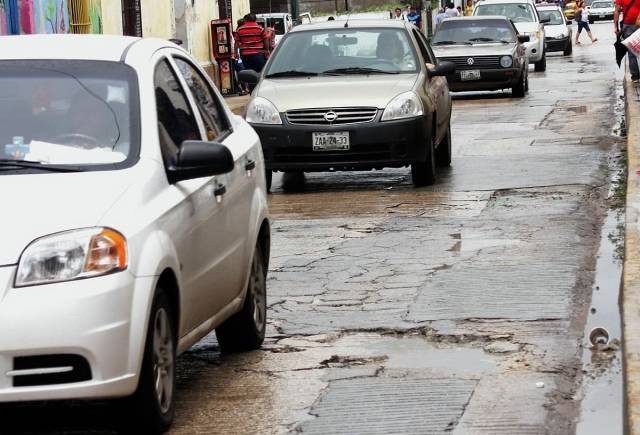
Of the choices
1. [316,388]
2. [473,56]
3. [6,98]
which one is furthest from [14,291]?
[473,56]

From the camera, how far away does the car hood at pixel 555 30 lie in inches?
1731

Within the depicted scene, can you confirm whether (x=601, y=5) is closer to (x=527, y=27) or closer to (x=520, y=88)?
(x=527, y=27)

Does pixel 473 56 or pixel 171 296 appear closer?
pixel 171 296

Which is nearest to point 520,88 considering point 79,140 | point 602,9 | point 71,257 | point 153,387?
point 79,140

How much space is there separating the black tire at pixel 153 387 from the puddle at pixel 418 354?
1.56 metres

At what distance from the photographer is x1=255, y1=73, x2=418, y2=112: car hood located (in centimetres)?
1492

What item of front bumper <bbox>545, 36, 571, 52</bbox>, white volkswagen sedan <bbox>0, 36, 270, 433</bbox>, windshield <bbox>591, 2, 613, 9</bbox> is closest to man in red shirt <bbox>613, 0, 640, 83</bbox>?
white volkswagen sedan <bbox>0, 36, 270, 433</bbox>

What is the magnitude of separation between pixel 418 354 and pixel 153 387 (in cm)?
214

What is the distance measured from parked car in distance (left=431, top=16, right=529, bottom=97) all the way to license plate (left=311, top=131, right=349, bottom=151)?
39.9ft

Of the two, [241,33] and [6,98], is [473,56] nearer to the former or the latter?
[241,33]

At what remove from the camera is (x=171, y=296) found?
625cm

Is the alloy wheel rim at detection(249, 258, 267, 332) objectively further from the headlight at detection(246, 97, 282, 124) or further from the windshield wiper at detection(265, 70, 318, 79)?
the windshield wiper at detection(265, 70, 318, 79)

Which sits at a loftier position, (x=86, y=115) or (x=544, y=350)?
(x=86, y=115)

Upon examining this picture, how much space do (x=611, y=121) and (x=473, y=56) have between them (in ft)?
21.0
